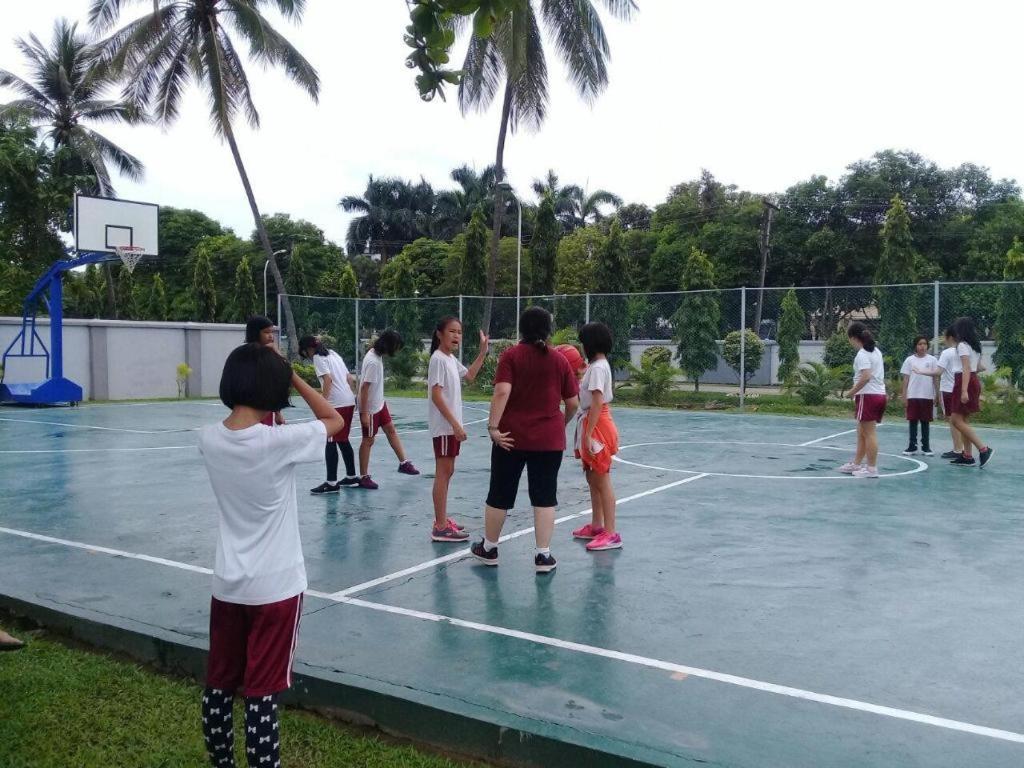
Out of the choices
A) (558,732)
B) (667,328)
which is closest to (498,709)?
(558,732)

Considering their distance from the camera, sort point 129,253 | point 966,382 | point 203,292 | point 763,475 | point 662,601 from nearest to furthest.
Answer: point 662,601, point 763,475, point 966,382, point 129,253, point 203,292

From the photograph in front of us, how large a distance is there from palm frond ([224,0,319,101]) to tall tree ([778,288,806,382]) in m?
13.8

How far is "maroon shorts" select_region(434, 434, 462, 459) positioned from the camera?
6.41m

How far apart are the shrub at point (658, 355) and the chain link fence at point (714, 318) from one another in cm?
17

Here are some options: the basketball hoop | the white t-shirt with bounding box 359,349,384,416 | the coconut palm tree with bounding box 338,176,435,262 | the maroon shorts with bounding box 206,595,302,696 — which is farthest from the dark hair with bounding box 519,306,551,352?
the coconut palm tree with bounding box 338,176,435,262

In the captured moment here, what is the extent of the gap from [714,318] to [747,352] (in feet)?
3.75

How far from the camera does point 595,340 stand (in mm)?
6191

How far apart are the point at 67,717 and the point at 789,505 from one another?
5998 mm

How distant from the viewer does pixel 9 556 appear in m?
6.07

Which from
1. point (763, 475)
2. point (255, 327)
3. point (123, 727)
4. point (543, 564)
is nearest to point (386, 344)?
point (255, 327)

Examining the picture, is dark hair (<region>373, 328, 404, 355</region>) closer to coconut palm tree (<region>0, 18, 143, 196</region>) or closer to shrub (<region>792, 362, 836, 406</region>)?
shrub (<region>792, 362, 836, 406</region>)

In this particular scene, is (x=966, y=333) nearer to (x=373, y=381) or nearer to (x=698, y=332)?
(x=373, y=381)

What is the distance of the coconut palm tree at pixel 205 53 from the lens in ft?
76.2

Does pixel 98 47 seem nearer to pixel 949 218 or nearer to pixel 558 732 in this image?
pixel 558 732
